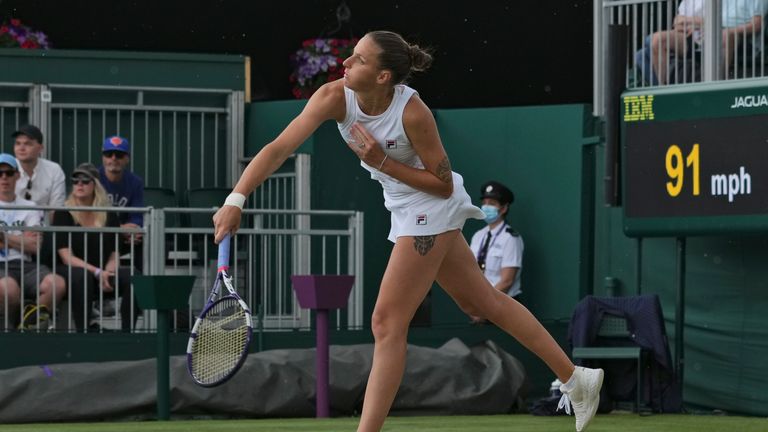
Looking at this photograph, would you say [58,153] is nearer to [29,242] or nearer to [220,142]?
[220,142]

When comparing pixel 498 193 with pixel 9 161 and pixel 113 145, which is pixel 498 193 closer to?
pixel 113 145

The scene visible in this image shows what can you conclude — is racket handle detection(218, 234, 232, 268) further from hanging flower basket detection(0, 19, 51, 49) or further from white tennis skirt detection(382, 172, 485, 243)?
hanging flower basket detection(0, 19, 51, 49)

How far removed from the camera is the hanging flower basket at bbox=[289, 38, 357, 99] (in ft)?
50.0

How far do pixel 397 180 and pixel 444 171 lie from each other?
20 cm

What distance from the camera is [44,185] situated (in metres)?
12.3

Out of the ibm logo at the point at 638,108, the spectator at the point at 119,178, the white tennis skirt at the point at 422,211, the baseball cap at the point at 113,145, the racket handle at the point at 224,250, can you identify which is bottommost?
the racket handle at the point at 224,250

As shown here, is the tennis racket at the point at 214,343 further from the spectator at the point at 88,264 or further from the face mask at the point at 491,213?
the face mask at the point at 491,213

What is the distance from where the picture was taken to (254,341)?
11.6 m

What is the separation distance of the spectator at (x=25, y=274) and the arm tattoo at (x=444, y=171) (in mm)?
5129

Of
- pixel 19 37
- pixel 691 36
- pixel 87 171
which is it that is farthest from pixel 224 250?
pixel 19 37

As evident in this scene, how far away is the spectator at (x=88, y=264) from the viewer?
11.3 m

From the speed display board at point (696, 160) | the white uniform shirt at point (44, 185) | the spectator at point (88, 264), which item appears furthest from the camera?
the white uniform shirt at point (44, 185)

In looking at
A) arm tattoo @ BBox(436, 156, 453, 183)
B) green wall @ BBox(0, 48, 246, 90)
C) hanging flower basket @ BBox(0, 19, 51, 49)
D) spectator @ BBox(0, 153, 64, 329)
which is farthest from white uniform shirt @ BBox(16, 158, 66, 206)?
arm tattoo @ BBox(436, 156, 453, 183)

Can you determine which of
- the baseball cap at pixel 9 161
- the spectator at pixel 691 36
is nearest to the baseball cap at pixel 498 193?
the spectator at pixel 691 36
